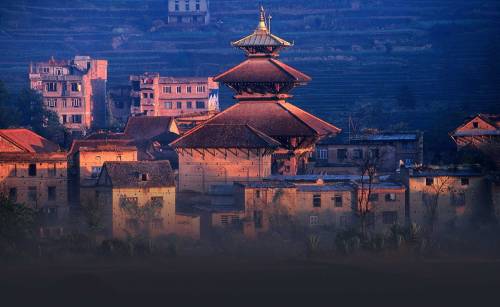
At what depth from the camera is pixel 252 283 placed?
1906 inches

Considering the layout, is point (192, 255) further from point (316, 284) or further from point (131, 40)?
point (131, 40)

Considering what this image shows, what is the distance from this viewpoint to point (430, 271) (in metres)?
49.8

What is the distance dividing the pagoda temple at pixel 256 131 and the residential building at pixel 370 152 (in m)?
1.31

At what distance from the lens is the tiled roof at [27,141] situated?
61.4 m

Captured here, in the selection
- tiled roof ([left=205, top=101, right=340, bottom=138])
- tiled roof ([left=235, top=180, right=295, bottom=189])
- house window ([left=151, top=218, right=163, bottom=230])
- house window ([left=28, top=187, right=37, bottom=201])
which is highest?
tiled roof ([left=205, top=101, right=340, bottom=138])

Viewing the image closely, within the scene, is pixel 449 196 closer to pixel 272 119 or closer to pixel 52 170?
pixel 272 119

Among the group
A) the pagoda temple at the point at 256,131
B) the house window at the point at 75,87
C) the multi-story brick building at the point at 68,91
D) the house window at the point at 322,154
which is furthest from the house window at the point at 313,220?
the house window at the point at 75,87

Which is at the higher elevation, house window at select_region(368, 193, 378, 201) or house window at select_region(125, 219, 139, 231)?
house window at select_region(368, 193, 378, 201)

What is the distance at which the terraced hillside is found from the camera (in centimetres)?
9225

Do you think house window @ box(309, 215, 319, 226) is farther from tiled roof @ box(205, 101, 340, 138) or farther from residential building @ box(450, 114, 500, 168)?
residential building @ box(450, 114, 500, 168)

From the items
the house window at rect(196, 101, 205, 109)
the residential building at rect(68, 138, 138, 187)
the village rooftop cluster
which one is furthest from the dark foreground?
the house window at rect(196, 101, 205, 109)

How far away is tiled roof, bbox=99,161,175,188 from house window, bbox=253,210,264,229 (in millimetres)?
2700

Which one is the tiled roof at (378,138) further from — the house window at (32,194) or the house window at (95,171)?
the house window at (32,194)

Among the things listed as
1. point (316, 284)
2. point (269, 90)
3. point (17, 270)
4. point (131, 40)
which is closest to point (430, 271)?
point (316, 284)
